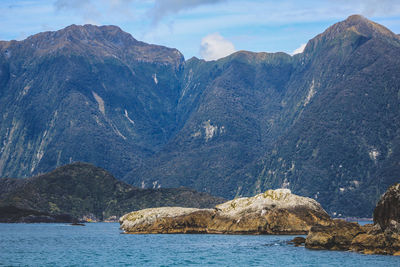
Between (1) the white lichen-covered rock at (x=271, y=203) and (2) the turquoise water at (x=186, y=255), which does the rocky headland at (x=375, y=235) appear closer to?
(2) the turquoise water at (x=186, y=255)

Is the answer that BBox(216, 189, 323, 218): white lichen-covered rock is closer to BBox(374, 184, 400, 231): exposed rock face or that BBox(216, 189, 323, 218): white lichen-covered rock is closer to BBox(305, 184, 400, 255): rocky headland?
BBox(305, 184, 400, 255): rocky headland

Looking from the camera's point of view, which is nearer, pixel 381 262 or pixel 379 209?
pixel 381 262

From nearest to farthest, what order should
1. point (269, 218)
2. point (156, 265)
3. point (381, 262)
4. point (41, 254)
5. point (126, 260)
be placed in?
point (381, 262) → point (156, 265) → point (126, 260) → point (41, 254) → point (269, 218)

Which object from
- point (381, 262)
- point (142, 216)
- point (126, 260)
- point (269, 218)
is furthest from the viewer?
point (142, 216)

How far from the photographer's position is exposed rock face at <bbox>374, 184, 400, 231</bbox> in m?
95.8

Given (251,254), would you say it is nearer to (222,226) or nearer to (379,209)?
(379,209)

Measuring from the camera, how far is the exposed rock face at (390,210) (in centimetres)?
9575

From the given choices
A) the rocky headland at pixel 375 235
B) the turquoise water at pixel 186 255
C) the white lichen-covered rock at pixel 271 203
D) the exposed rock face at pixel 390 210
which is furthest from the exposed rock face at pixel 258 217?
the exposed rock face at pixel 390 210

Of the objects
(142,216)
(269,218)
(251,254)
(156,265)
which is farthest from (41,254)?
(142,216)

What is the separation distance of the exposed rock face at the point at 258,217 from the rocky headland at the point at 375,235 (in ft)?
148

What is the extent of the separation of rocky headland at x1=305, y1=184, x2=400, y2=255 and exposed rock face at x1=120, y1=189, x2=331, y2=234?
148 feet

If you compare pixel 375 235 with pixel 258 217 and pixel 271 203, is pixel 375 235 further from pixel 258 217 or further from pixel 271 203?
pixel 258 217

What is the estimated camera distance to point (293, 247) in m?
120

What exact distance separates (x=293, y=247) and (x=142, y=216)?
80.7 m
